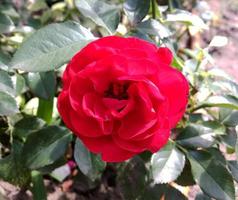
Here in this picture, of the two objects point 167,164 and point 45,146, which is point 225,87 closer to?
point 167,164

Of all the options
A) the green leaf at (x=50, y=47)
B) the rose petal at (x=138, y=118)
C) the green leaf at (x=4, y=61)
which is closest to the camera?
the rose petal at (x=138, y=118)

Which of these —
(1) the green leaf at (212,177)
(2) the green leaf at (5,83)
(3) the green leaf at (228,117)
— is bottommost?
(3) the green leaf at (228,117)

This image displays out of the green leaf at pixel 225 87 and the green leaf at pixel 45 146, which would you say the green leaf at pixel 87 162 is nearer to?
the green leaf at pixel 45 146

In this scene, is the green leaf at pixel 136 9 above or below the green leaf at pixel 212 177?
above

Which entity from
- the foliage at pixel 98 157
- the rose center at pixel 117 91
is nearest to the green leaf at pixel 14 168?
the foliage at pixel 98 157

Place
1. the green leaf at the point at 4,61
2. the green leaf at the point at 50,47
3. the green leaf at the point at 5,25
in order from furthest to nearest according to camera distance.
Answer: the green leaf at the point at 5,25, the green leaf at the point at 4,61, the green leaf at the point at 50,47

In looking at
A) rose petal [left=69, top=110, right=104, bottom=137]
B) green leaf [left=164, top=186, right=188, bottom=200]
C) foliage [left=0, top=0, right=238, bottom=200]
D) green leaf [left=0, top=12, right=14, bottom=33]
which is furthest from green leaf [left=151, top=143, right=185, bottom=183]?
green leaf [left=0, top=12, right=14, bottom=33]

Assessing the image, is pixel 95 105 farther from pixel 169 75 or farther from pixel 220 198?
pixel 220 198

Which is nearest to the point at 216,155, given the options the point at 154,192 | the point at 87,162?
the point at 154,192
